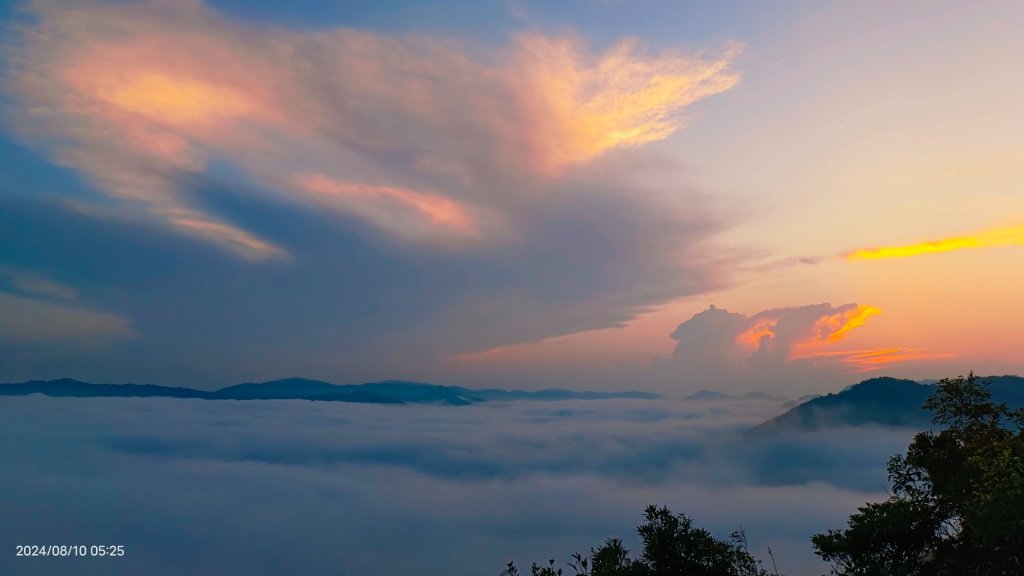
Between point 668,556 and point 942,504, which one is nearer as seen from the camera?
point 942,504

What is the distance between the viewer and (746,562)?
96.9ft

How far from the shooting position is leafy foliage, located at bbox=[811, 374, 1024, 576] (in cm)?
2247

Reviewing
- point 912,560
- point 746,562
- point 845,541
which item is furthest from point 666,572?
point 912,560

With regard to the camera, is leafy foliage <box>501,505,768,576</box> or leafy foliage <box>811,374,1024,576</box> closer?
leafy foliage <box>811,374,1024,576</box>

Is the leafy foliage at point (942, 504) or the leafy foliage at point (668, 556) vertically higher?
the leafy foliage at point (942, 504)

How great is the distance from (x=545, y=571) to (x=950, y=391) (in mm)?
23476

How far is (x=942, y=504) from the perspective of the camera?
2577cm

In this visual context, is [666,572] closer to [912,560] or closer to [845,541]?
[845,541]

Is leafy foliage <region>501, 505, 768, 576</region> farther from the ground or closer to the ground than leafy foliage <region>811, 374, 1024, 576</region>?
closer to the ground

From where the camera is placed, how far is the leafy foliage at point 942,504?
22469mm

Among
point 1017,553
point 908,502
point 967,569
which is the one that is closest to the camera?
point 1017,553

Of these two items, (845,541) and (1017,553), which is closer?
(1017,553)

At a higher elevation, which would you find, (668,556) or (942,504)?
(942,504)

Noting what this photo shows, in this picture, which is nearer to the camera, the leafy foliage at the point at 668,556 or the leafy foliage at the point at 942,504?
the leafy foliage at the point at 942,504
